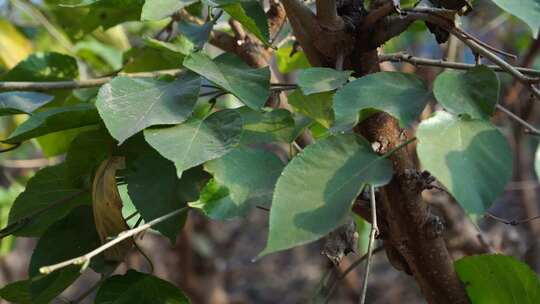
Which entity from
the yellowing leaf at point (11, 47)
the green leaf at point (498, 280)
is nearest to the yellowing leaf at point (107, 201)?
the green leaf at point (498, 280)

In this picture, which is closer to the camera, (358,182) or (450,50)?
(358,182)

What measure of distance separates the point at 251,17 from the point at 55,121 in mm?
138

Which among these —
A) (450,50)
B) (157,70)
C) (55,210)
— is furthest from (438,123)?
(450,50)

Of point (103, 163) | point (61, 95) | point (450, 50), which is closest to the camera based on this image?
point (103, 163)

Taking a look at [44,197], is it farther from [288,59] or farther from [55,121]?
[288,59]

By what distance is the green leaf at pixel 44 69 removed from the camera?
0.70 m

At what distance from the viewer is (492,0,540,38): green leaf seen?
1.26ft

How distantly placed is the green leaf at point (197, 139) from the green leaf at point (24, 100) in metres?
0.15

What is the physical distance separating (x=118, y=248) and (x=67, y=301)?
113mm

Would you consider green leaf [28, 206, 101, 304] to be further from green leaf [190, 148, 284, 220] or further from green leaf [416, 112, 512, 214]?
green leaf [416, 112, 512, 214]

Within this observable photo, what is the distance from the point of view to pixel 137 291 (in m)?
0.50

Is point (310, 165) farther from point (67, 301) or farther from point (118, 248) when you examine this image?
point (67, 301)

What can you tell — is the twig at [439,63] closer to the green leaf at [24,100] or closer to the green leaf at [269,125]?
the green leaf at [269,125]

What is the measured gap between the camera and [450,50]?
135cm
